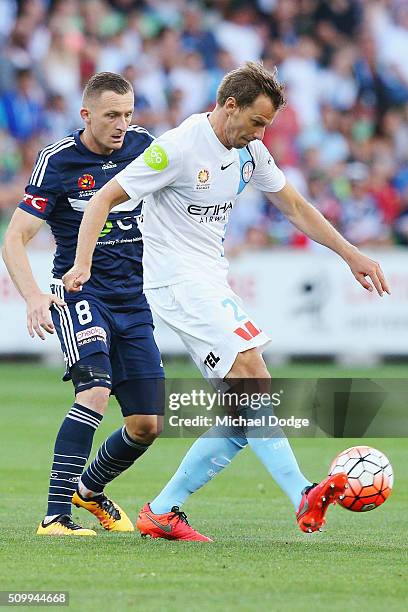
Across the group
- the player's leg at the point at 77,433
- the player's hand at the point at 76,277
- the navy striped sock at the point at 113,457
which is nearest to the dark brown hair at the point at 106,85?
the player's hand at the point at 76,277

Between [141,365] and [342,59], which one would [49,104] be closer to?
[342,59]

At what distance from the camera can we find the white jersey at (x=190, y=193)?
20.9 feet

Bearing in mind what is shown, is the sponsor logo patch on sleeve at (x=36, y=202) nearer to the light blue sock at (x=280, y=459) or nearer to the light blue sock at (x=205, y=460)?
the light blue sock at (x=205, y=460)

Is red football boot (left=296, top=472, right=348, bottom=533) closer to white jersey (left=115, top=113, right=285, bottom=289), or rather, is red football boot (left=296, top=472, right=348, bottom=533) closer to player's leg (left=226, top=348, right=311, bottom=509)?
player's leg (left=226, top=348, right=311, bottom=509)

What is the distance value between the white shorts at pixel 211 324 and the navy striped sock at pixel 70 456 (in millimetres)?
650

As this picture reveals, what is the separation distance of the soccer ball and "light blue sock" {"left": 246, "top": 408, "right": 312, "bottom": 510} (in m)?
0.18

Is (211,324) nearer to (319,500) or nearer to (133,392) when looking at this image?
(133,392)

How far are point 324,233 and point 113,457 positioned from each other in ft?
5.71

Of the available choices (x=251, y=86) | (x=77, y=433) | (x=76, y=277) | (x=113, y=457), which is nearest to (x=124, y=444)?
(x=113, y=457)

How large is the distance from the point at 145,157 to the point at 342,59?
15.5 metres

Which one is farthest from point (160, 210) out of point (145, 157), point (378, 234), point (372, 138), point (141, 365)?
point (372, 138)

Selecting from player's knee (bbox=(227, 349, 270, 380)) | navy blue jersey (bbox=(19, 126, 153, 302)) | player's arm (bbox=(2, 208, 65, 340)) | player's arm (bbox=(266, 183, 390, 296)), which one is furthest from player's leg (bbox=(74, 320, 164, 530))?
player's arm (bbox=(266, 183, 390, 296))

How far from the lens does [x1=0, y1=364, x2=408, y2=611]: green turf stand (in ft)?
15.9

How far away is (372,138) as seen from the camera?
20.9 m
